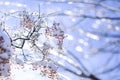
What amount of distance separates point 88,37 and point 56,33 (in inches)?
10.7

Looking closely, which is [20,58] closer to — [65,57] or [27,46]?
[27,46]

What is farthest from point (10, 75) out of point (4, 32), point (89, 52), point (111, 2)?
point (111, 2)

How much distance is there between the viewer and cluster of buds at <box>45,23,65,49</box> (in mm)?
2240

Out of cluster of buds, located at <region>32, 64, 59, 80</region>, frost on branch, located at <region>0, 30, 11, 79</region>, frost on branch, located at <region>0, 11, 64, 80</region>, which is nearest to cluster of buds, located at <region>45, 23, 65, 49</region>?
frost on branch, located at <region>0, 11, 64, 80</region>

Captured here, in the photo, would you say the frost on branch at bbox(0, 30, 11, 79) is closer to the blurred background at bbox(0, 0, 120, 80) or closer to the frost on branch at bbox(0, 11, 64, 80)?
the frost on branch at bbox(0, 11, 64, 80)

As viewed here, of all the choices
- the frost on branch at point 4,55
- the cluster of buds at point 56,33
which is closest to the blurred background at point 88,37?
the cluster of buds at point 56,33

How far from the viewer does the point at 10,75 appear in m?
2.28

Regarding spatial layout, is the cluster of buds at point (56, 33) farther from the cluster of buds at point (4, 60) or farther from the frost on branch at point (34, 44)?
the cluster of buds at point (4, 60)

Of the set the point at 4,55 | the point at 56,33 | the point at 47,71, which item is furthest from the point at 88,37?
the point at 4,55

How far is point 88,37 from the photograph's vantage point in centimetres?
220

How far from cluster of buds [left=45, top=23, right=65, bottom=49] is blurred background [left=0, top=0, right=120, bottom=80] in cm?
3

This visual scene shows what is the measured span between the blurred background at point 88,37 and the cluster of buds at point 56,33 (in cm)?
3

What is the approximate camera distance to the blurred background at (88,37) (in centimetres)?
214

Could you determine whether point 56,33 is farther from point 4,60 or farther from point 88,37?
point 4,60
